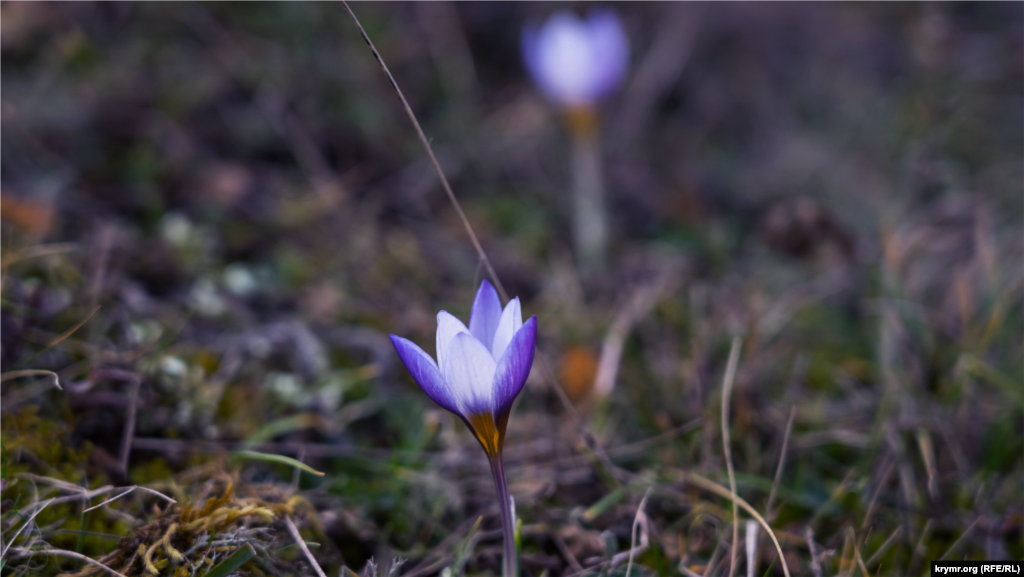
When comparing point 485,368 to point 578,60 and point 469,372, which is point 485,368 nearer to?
point 469,372

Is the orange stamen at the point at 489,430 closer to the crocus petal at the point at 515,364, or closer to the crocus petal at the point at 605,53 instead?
the crocus petal at the point at 515,364

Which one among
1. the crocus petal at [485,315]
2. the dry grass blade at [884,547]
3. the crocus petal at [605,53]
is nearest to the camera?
the crocus petal at [485,315]

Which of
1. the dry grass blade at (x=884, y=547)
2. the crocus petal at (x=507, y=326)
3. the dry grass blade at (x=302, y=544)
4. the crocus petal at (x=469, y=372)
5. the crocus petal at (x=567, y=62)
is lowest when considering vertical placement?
the dry grass blade at (x=884, y=547)

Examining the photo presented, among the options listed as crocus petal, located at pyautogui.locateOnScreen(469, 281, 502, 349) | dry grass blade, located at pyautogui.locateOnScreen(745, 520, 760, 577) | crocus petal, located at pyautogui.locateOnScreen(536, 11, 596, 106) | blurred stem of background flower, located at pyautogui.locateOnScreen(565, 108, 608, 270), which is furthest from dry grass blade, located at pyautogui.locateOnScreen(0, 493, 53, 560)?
crocus petal, located at pyautogui.locateOnScreen(536, 11, 596, 106)

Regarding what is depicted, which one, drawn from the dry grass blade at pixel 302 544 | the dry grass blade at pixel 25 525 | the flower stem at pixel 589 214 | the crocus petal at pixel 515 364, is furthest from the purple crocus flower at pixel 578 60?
the dry grass blade at pixel 25 525

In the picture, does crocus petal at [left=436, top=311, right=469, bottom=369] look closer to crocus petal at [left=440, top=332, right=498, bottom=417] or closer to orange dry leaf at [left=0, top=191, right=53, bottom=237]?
crocus petal at [left=440, top=332, right=498, bottom=417]

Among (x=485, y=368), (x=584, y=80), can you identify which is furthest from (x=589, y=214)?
(x=485, y=368)

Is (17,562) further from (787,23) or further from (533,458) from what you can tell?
(787,23)
